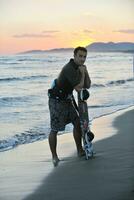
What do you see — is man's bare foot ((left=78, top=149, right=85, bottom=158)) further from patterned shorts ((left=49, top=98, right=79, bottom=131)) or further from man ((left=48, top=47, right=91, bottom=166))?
patterned shorts ((left=49, top=98, right=79, bottom=131))

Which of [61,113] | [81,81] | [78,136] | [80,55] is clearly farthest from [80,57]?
[78,136]

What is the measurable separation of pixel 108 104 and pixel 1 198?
658cm

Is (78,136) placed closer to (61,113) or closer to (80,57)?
(61,113)

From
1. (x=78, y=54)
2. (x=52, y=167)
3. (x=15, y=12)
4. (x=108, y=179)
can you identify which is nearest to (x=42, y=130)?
(x=52, y=167)

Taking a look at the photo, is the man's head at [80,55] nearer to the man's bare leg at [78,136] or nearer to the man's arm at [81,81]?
the man's arm at [81,81]

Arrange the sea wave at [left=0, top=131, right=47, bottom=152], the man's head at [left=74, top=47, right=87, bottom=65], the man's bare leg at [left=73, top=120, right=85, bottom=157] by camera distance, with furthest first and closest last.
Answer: the sea wave at [left=0, top=131, right=47, bottom=152] → the man's bare leg at [left=73, top=120, right=85, bottom=157] → the man's head at [left=74, top=47, right=87, bottom=65]

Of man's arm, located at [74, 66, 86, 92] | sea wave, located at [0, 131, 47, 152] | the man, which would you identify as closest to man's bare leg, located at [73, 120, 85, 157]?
the man

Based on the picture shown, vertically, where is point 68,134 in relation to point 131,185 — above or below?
below

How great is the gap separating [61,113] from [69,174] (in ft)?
2.13

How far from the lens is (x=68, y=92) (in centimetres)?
329

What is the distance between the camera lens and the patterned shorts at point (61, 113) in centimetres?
339

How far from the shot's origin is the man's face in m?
3.08

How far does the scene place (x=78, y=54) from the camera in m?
3.09

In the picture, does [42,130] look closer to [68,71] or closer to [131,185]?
[68,71]
